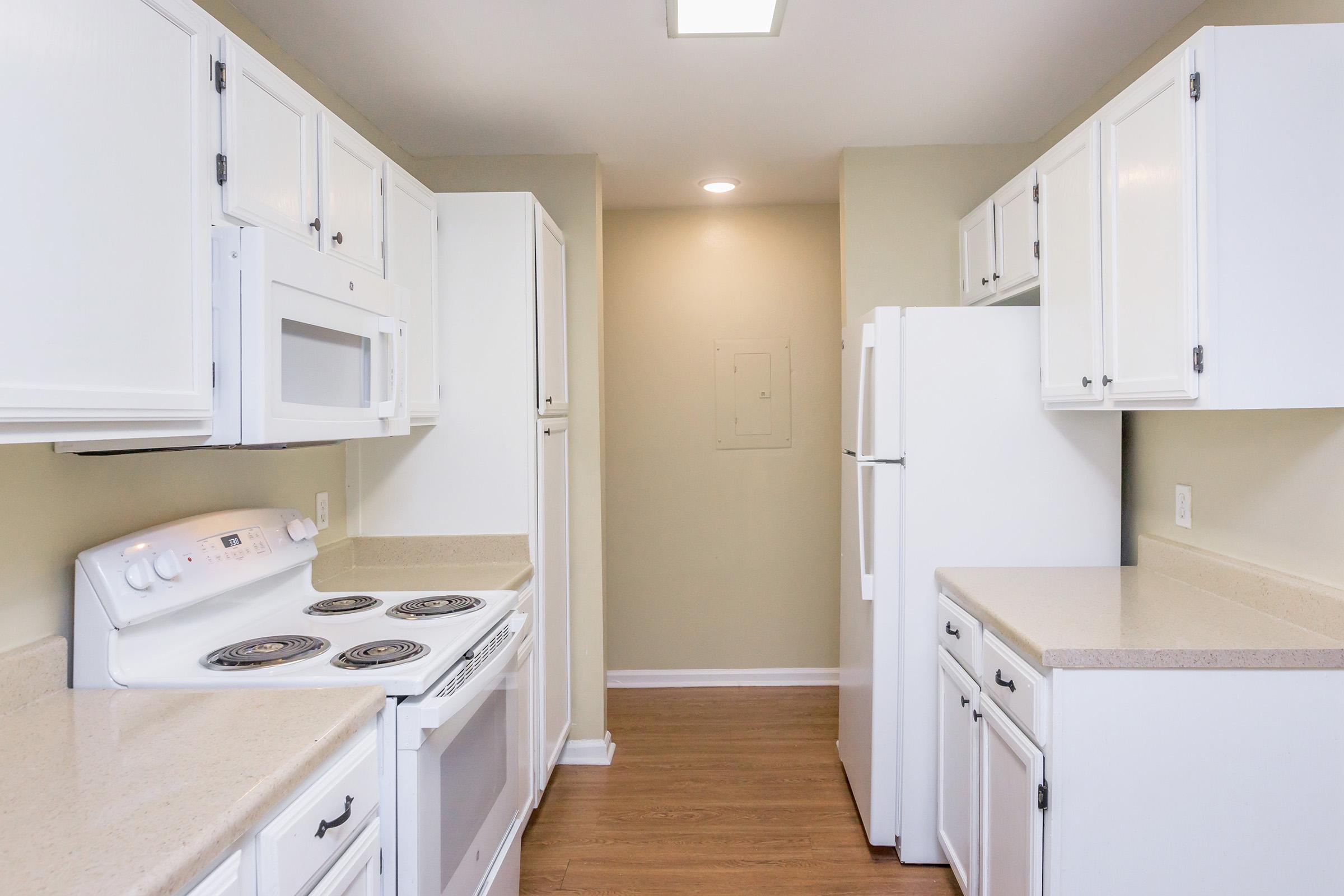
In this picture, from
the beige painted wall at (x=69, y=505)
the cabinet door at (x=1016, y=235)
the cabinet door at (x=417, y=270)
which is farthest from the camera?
the cabinet door at (x=1016, y=235)

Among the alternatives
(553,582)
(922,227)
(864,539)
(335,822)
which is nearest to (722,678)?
(553,582)

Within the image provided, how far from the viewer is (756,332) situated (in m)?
4.27

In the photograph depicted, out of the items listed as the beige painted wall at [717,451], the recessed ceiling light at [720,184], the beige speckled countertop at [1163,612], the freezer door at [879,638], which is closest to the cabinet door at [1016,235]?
the freezer door at [879,638]

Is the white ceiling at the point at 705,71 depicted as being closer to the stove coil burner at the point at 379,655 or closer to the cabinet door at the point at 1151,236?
the cabinet door at the point at 1151,236

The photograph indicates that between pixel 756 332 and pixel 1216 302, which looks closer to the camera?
pixel 1216 302

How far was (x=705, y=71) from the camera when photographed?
2545 millimetres

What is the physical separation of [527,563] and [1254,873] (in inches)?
81.8

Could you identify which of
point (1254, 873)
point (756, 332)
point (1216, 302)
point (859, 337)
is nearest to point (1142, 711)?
point (1254, 873)

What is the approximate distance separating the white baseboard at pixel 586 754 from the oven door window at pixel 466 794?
1094 mm

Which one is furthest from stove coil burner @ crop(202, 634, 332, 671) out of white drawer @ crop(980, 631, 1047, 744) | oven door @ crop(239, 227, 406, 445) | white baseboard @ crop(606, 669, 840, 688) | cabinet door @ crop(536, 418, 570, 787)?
white baseboard @ crop(606, 669, 840, 688)

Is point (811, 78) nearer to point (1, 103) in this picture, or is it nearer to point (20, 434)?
point (1, 103)

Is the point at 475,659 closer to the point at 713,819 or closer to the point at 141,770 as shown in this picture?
the point at 141,770

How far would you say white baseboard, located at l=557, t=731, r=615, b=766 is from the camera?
3.32 metres

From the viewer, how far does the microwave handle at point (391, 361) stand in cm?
199
